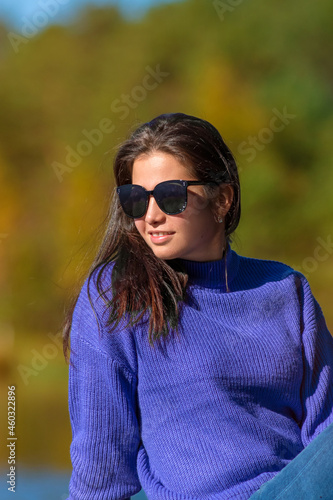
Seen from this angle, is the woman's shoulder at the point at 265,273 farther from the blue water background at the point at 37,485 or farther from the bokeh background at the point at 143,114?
the bokeh background at the point at 143,114

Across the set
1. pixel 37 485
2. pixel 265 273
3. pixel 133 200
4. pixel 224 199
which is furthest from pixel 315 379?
pixel 37 485

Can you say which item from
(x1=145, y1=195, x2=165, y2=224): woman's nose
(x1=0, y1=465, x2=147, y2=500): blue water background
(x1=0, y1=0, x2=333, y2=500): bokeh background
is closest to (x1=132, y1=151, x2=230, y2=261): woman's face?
(x1=145, y1=195, x2=165, y2=224): woman's nose

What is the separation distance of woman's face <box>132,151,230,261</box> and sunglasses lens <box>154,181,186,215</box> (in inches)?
0.7

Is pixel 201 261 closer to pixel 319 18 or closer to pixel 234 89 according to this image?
pixel 234 89

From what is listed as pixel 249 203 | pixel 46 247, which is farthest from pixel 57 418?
pixel 249 203

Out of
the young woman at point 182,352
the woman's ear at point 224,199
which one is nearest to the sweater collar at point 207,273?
the young woman at point 182,352

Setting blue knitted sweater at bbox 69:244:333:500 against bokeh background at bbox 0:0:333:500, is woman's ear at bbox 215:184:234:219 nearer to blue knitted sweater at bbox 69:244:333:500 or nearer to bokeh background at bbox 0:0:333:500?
blue knitted sweater at bbox 69:244:333:500

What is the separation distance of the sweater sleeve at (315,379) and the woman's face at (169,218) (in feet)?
0.99

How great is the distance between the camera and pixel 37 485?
2.86 meters

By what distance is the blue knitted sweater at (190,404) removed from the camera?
4.31ft

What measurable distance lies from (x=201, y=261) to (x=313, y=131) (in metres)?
2.91

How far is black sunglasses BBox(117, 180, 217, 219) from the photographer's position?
4.44 feet

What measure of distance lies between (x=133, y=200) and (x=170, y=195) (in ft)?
0.27

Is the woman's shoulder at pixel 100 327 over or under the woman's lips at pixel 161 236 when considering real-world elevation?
under
